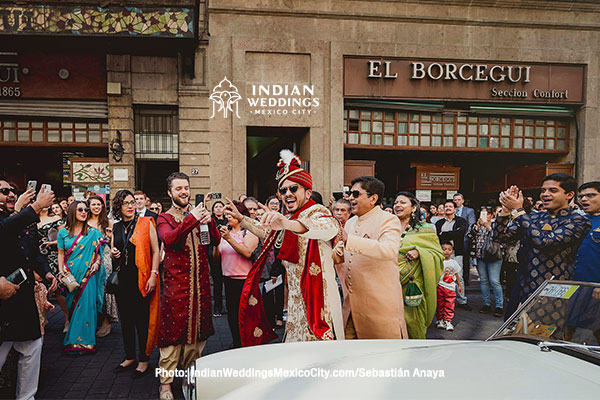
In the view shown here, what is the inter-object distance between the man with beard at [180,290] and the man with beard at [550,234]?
3.19 metres

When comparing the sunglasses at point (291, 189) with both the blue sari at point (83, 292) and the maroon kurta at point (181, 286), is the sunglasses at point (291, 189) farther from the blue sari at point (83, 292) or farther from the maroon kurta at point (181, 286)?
the blue sari at point (83, 292)

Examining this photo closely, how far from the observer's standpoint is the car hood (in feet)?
4.81

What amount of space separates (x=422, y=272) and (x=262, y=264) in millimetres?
2030

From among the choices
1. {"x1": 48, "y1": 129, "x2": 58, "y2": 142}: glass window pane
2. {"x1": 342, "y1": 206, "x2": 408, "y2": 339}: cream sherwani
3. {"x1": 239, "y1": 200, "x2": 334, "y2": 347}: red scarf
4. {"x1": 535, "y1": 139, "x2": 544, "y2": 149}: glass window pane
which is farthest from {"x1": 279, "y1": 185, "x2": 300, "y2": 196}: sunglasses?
{"x1": 535, "y1": 139, "x2": 544, "y2": 149}: glass window pane

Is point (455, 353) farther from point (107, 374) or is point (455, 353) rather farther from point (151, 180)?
point (151, 180)

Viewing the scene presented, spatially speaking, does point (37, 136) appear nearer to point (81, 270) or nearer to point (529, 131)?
point (81, 270)

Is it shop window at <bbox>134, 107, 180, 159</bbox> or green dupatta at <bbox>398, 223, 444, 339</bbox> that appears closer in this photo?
green dupatta at <bbox>398, 223, 444, 339</bbox>

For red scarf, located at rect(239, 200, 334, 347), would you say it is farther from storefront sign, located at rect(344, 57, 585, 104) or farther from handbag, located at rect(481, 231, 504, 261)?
storefront sign, located at rect(344, 57, 585, 104)

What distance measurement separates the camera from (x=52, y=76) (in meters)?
10.8

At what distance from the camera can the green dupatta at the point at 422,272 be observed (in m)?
4.11

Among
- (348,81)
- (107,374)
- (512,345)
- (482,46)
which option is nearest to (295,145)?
(348,81)

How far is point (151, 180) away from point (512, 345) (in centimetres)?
1194

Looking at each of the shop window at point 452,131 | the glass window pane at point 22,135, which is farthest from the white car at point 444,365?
the glass window pane at point 22,135

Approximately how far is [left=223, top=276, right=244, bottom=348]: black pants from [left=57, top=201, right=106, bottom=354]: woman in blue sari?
5.97 ft
